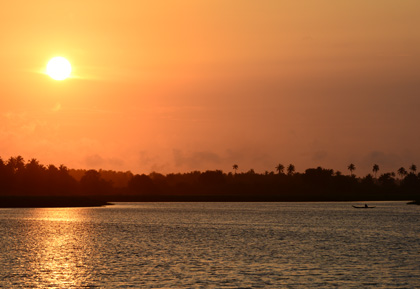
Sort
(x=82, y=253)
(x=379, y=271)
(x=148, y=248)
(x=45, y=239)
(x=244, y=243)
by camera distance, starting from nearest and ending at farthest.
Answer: (x=379, y=271), (x=82, y=253), (x=148, y=248), (x=244, y=243), (x=45, y=239)

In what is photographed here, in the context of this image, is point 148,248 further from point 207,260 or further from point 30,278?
point 30,278

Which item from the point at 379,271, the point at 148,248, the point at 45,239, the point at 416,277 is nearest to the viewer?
the point at 416,277

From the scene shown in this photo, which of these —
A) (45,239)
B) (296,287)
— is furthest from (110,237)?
(296,287)

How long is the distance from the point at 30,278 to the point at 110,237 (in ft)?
194

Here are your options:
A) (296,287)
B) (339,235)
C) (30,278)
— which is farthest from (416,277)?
(339,235)

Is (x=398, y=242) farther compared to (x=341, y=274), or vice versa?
(x=398, y=242)

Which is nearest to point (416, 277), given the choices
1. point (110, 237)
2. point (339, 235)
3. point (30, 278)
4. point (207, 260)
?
point (207, 260)

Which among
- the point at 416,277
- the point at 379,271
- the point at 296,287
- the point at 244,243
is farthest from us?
the point at 244,243

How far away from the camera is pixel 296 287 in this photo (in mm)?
55562

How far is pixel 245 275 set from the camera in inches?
2506

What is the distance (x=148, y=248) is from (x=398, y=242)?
40.0 meters

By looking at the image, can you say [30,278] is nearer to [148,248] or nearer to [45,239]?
[148,248]

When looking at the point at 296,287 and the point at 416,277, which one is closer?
the point at 296,287

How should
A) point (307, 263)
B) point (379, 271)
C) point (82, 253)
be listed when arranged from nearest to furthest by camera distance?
point (379, 271) < point (307, 263) < point (82, 253)
